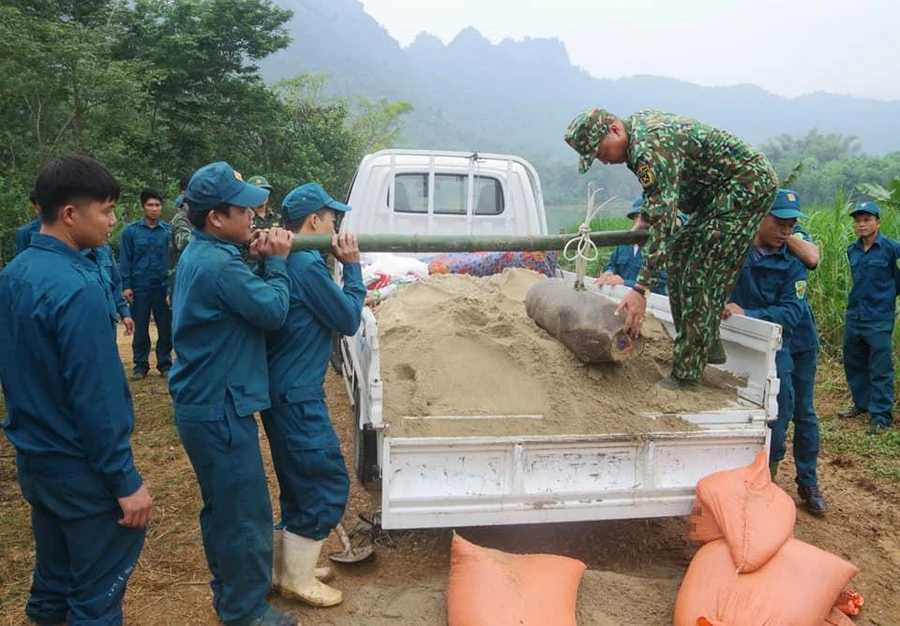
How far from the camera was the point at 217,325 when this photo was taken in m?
2.42

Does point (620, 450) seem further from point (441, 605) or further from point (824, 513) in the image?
point (824, 513)

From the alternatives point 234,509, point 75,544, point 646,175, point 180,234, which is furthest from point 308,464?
point 180,234

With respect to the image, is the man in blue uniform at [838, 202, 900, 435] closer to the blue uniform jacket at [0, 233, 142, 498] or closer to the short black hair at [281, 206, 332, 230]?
the short black hair at [281, 206, 332, 230]

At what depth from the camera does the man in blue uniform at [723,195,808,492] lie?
3643 millimetres

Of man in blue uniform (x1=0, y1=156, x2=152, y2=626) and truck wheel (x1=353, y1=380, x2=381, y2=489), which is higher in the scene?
man in blue uniform (x1=0, y1=156, x2=152, y2=626)

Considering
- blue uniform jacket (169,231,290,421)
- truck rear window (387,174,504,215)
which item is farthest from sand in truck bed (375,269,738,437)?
truck rear window (387,174,504,215)

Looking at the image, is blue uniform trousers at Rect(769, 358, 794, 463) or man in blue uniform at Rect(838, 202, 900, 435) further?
man in blue uniform at Rect(838, 202, 900, 435)

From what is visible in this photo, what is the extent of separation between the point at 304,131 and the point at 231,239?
17390mm

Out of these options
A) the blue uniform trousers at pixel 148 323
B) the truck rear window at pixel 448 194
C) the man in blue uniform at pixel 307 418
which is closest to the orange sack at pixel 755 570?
the man in blue uniform at pixel 307 418

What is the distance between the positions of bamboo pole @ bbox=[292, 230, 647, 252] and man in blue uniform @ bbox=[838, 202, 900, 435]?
3.40 meters

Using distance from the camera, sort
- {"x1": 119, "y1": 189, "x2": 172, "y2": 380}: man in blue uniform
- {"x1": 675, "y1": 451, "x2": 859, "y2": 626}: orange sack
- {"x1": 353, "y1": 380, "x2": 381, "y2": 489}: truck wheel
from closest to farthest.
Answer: {"x1": 675, "y1": 451, "x2": 859, "y2": 626}: orange sack < {"x1": 353, "y1": 380, "x2": 381, "y2": 489}: truck wheel < {"x1": 119, "y1": 189, "x2": 172, "y2": 380}: man in blue uniform

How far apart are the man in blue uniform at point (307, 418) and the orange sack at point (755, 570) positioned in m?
1.44

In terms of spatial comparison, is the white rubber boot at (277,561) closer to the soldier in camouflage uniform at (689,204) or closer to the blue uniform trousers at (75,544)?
the blue uniform trousers at (75,544)

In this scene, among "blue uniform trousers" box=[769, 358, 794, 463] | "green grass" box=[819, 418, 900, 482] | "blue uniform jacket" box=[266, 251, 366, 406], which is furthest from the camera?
"green grass" box=[819, 418, 900, 482]
